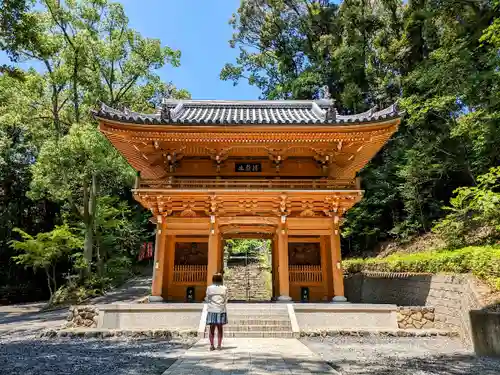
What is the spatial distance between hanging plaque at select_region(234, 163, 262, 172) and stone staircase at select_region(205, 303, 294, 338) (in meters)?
4.97

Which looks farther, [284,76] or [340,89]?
[284,76]

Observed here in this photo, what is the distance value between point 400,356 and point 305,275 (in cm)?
642

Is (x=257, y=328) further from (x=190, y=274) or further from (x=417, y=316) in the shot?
(x=417, y=316)

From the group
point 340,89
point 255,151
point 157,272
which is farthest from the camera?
point 340,89

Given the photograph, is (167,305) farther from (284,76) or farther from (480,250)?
(284,76)

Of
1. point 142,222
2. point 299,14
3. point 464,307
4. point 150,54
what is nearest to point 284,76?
point 299,14

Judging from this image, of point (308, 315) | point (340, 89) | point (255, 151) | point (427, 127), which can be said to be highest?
point (340, 89)

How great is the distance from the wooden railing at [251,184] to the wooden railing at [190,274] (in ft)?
10.6

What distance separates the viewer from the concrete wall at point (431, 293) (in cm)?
866

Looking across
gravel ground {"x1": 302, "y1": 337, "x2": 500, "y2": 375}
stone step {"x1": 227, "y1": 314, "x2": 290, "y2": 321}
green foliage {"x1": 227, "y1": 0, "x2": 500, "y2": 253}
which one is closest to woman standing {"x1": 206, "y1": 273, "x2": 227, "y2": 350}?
gravel ground {"x1": 302, "y1": 337, "x2": 500, "y2": 375}

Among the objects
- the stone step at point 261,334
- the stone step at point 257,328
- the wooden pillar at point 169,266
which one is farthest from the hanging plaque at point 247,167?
the stone step at point 261,334

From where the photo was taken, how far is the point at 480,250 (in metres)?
9.66

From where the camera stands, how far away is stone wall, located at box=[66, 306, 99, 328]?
1013 centimetres

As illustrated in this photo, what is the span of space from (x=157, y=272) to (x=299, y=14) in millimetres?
32467
